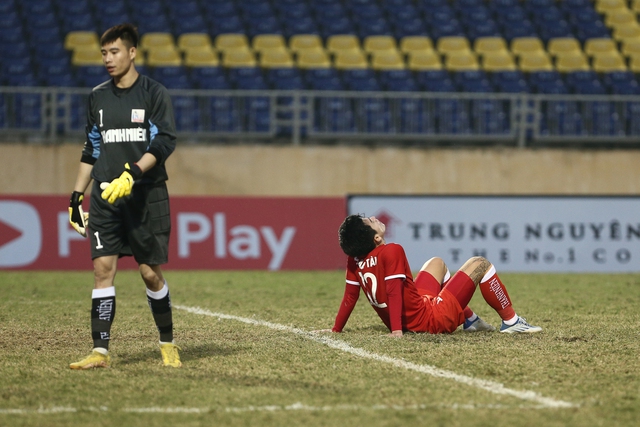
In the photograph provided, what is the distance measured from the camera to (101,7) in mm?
20062

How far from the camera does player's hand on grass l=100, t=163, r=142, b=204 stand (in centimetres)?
551

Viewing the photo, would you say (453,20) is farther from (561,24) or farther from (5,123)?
(5,123)

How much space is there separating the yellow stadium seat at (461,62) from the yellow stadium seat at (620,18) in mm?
4359

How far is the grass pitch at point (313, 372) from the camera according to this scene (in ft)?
15.1

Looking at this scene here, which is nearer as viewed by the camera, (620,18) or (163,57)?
(163,57)

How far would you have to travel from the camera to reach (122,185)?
5.53 meters

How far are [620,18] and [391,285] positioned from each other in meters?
17.1

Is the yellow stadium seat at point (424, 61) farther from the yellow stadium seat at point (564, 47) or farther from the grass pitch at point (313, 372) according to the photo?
the grass pitch at point (313, 372)

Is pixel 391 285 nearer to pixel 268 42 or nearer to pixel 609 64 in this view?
pixel 268 42

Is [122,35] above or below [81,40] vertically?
below

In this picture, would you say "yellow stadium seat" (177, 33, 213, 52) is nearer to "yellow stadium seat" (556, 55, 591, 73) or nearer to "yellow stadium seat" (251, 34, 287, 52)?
"yellow stadium seat" (251, 34, 287, 52)

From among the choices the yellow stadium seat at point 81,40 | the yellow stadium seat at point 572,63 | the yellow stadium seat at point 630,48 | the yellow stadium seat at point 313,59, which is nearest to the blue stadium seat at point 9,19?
the yellow stadium seat at point 81,40

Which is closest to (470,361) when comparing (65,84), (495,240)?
(495,240)

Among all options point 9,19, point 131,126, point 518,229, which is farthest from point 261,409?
point 9,19
